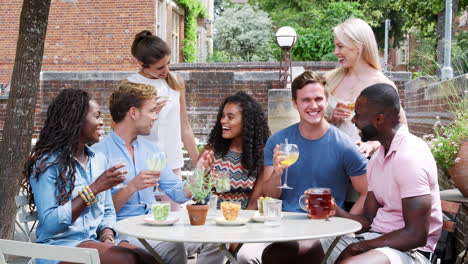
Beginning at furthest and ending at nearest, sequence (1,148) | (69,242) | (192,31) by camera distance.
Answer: (192,31) → (1,148) → (69,242)

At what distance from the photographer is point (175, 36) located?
2233cm

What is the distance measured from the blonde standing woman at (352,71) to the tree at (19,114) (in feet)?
9.01

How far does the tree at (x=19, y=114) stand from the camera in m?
5.85

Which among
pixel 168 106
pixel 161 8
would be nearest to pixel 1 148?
pixel 168 106

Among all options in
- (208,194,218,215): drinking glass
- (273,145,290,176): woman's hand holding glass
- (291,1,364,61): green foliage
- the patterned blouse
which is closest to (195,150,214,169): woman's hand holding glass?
the patterned blouse

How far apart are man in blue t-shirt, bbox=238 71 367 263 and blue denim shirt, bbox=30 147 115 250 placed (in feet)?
3.28

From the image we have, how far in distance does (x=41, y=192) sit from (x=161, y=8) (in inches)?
687

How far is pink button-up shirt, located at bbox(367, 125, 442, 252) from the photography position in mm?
3174

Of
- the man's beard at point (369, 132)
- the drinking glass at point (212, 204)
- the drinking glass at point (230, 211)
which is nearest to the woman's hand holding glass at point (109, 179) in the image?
the drinking glass at point (230, 211)

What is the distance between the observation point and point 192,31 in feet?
Result: 76.8

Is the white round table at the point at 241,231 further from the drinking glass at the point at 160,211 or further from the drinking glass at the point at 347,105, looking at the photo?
the drinking glass at the point at 347,105

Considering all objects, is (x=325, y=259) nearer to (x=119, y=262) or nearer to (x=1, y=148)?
(x=119, y=262)

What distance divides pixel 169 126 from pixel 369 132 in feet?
6.93

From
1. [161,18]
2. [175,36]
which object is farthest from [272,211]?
[175,36]
